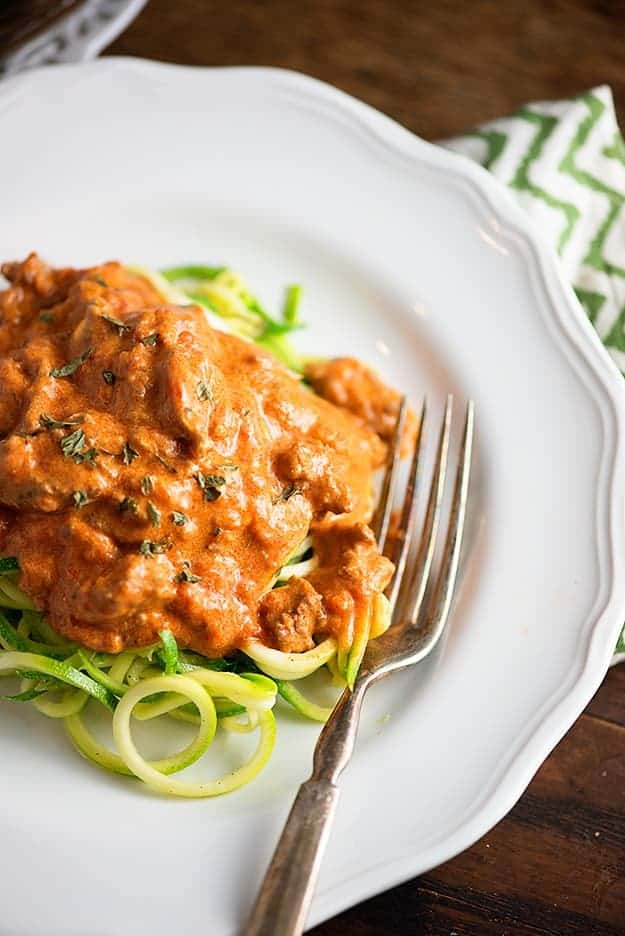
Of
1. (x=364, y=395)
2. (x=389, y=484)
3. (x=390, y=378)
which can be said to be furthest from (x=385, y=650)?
(x=390, y=378)

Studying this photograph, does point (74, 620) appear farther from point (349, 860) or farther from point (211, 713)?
point (349, 860)

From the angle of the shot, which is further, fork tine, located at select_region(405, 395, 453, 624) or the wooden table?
the wooden table

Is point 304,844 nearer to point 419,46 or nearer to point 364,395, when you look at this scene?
point 364,395

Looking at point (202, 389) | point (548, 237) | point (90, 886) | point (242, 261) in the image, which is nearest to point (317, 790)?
point (90, 886)

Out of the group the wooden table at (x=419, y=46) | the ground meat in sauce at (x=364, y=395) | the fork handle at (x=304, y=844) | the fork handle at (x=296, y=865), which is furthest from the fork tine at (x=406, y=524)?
the wooden table at (x=419, y=46)

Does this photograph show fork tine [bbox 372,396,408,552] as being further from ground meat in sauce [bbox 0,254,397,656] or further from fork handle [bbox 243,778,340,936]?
fork handle [bbox 243,778,340,936]

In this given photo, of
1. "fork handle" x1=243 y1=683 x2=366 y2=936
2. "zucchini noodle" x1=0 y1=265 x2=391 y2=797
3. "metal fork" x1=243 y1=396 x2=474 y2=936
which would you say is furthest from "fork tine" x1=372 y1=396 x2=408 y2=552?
"fork handle" x1=243 y1=683 x2=366 y2=936
